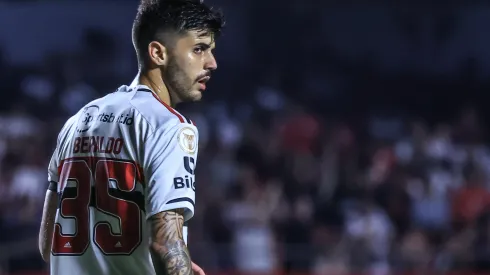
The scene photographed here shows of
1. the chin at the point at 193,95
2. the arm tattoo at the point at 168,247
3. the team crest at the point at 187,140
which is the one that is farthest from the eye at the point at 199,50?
the arm tattoo at the point at 168,247

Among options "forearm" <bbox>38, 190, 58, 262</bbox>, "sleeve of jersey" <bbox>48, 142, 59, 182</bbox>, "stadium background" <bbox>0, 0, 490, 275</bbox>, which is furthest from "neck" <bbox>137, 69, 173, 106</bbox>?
"stadium background" <bbox>0, 0, 490, 275</bbox>

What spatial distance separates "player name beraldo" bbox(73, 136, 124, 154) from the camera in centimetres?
320

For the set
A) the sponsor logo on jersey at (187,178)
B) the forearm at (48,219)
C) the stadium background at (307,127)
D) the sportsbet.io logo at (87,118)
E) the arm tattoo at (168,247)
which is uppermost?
the sportsbet.io logo at (87,118)

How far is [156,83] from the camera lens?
3365mm

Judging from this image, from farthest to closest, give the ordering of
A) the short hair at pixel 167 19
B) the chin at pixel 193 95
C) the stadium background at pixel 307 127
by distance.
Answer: the stadium background at pixel 307 127, the chin at pixel 193 95, the short hair at pixel 167 19

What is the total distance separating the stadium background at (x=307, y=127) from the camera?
10250 mm

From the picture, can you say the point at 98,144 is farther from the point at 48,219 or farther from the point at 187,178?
the point at 48,219

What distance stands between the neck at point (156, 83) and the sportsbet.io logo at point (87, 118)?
177mm

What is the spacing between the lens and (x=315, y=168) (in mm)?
11492

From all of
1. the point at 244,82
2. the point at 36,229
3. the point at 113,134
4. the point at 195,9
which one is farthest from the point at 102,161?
the point at 244,82

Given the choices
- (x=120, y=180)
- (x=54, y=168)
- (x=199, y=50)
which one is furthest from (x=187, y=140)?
(x=54, y=168)

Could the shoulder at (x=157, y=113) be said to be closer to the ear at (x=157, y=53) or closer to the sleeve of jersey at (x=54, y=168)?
the ear at (x=157, y=53)

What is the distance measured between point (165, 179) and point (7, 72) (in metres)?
10.2

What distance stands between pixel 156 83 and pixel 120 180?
373mm
